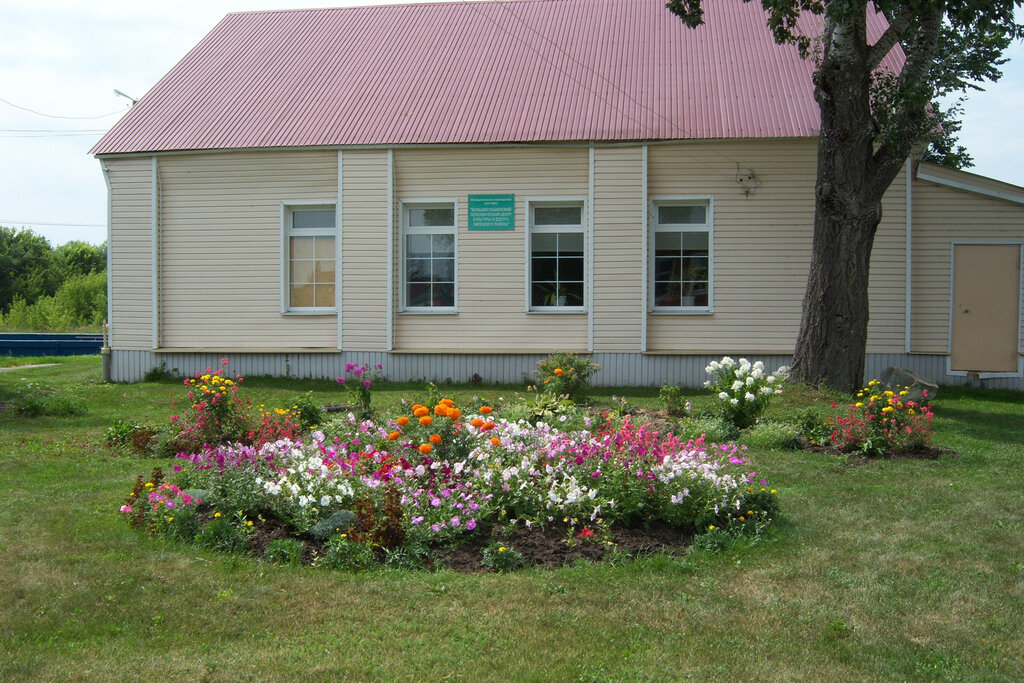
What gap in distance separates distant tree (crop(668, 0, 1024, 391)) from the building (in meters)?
2.37

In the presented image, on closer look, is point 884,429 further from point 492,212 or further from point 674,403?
point 492,212

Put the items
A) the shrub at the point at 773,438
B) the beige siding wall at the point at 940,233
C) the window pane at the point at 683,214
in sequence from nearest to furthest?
the shrub at the point at 773,438, the beige siding wall at the point at 940,233, the window pane at the point at 683,214

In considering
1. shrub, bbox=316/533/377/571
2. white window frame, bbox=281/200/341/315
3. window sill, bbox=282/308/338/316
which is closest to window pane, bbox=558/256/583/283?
white window frame, bbox=281/200/341/315

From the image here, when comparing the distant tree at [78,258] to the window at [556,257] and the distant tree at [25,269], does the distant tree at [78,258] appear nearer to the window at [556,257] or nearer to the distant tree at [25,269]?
the distant tree at [25,269]

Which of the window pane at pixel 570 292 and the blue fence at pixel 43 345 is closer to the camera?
the window pane at pixel 570 292

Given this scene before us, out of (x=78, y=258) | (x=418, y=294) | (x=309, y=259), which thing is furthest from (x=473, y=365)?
(x=78, y=258)

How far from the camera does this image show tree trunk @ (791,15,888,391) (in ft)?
40.6

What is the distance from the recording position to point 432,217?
16250 mm

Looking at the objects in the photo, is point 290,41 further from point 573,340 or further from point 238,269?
point 573,340

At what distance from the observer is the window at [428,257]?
1617 cm

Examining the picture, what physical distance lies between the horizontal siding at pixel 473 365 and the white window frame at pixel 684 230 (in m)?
0.83

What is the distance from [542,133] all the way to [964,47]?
265 inches

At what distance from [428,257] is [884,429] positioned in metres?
9.37

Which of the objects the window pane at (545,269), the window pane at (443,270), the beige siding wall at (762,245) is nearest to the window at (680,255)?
the beige siding wall at (762,245)
